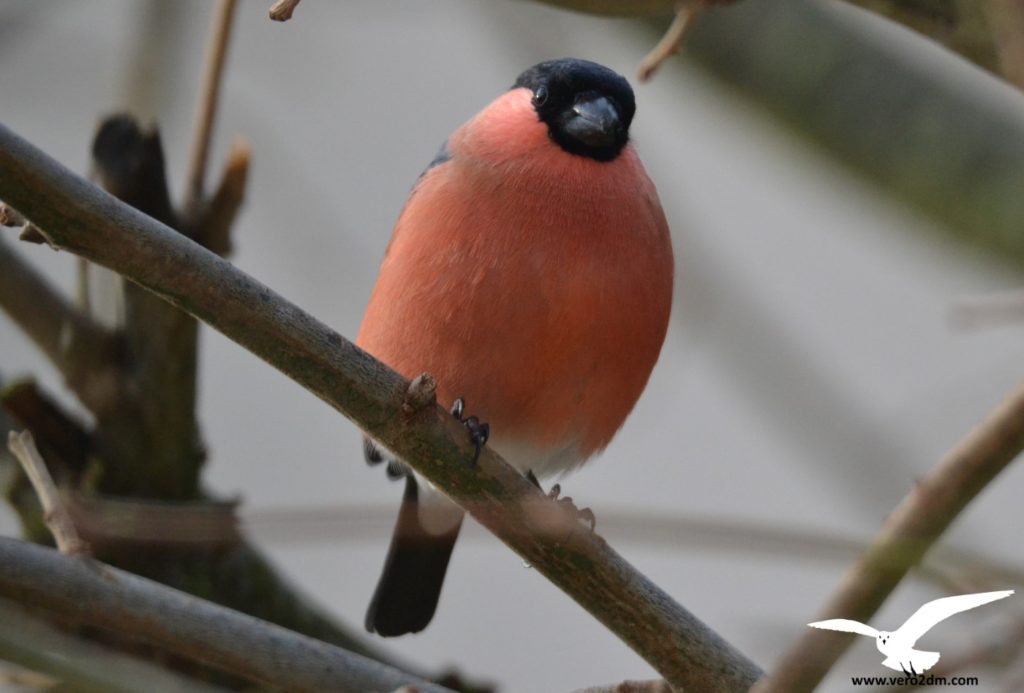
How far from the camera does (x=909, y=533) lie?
115 centimetres

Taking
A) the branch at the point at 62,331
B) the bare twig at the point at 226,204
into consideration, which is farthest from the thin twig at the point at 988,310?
the branch at the point at 62,331

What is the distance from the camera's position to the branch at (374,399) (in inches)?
58.7

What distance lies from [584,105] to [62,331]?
47.8 inches

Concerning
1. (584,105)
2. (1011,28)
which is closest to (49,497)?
(1011,28)

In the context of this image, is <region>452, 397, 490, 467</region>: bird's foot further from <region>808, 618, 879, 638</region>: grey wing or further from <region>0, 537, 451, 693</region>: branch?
<region>808, 618, 879, 638</region>: grey wing

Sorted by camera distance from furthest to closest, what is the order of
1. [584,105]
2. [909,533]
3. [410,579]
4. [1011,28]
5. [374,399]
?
[410,579] < [584,105] < [374,399] < [909,533] < [1011,28]

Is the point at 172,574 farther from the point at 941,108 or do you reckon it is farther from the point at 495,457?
the point at 941,108

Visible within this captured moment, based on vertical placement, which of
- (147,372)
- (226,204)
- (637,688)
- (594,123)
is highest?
(594,123)

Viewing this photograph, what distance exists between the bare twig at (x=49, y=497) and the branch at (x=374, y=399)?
1.17 ft

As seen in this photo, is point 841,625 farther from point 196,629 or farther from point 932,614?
point 196,629

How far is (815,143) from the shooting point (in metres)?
3.04

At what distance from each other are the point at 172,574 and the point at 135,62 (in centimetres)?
109

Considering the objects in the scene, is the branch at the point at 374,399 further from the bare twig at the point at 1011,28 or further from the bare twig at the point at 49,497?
the bare twig at the point at 1011,28

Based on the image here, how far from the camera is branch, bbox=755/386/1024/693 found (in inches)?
44.5
